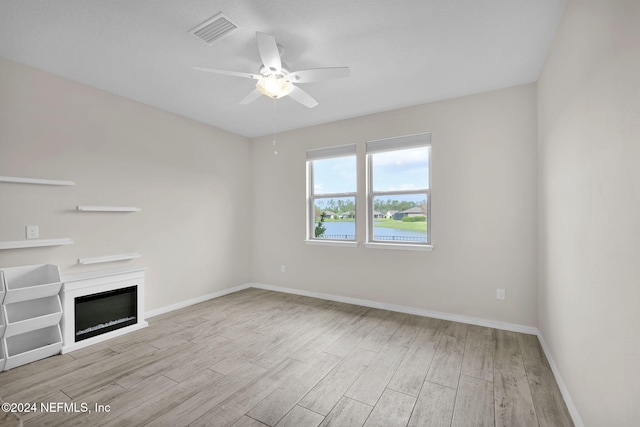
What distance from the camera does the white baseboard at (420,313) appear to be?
1.90m

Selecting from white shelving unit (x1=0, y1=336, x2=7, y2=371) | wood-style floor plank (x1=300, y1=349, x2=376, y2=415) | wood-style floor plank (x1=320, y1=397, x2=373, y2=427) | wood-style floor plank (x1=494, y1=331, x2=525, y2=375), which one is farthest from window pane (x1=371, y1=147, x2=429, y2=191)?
white shelving unit (x1=0, y1=336, x2=7, y2=371)

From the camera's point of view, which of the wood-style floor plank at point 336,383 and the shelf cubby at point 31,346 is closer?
the wood-style floor plank at point 336,383

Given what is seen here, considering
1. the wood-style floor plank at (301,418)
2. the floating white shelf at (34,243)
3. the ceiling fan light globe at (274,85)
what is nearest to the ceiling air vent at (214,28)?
the ceiling fan light globe at (274,85)

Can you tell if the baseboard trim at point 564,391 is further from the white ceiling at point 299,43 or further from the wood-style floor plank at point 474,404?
the white ceiling at point 299,43

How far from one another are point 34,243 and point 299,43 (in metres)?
3.05

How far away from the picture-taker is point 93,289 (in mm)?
2807

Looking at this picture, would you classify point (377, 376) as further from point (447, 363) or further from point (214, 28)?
point (214, 28)

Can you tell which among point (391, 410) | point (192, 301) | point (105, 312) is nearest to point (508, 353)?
point (391, 410)

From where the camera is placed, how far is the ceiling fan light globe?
88.1 inches

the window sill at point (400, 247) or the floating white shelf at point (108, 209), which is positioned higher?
the floating white shelf at point (108, 209)

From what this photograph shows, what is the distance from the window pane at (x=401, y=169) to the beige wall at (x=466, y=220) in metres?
0.19

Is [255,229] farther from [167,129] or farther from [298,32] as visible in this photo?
[298,32]

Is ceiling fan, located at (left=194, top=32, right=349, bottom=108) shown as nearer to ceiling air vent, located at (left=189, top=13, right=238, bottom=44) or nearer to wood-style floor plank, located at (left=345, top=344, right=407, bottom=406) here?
ceiling air vent, located at (left=189, top=13, right=238, bottom=44)

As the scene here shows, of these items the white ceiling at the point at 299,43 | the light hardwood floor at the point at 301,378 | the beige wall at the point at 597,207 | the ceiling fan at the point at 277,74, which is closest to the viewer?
the beige wall at the point at 597,207
